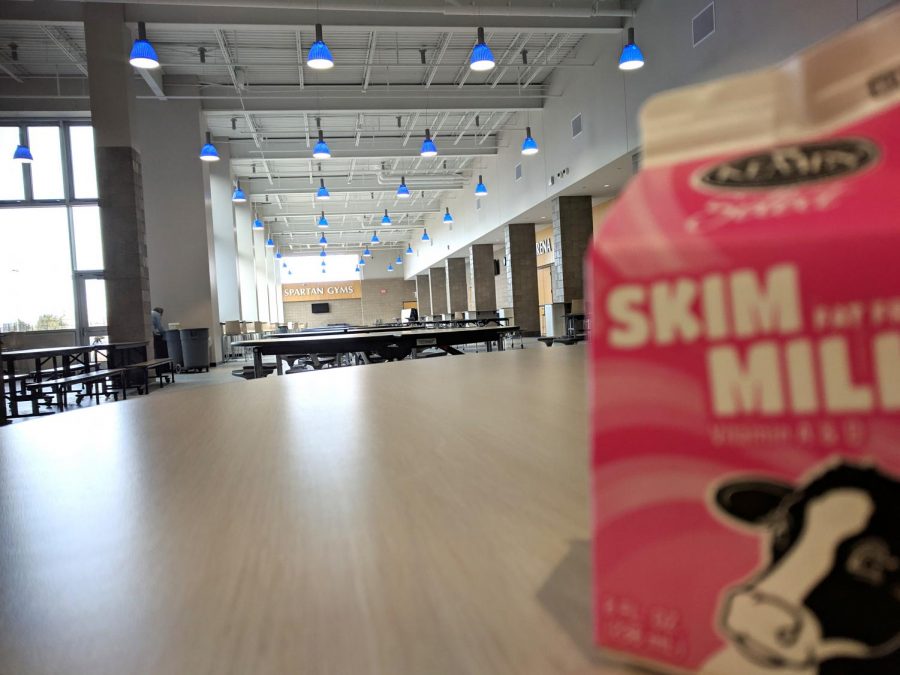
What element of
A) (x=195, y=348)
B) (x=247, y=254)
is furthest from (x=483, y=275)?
(x=195, y=348)

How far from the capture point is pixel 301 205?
69.5 feet

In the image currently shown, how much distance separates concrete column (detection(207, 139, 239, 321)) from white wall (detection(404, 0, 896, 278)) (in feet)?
22.6

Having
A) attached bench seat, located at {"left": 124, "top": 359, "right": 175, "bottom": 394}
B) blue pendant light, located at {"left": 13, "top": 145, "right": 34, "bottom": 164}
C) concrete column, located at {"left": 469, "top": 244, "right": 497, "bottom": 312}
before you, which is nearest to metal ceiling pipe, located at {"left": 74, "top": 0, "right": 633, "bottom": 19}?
blue pendant light, located at {"left": 13, "top": 145, "right": 34, "bottom": 164}

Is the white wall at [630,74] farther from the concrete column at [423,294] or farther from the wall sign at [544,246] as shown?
the concrete column at [423,294]

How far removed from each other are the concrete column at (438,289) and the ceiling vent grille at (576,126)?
53.7ft

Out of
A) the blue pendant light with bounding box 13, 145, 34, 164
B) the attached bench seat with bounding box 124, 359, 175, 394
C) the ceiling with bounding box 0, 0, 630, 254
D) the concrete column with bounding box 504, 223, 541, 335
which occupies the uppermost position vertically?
the ceiling with bounding box 0, 0, 630, 254

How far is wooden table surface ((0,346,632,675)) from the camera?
8.0 inches

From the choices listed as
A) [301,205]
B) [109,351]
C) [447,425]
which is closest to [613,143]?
[109,351]

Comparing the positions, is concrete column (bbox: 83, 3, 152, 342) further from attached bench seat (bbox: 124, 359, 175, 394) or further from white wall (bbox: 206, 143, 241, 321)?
white wall (bbox: 206, 143, 241, 321)

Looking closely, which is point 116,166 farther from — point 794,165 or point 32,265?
point 794,165

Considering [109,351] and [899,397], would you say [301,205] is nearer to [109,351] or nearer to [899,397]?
[109,351]

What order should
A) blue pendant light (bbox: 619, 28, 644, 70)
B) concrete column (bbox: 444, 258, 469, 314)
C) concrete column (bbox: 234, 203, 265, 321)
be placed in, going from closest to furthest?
1. blue pendant light (bbox: 619, 28, 644, 70)
2. concrete column (bbox: 234, 203, 265, 321)
3. concrete column (bbox: 444, 258, 469, 314)

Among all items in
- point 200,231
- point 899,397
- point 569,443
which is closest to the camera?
point 899,397

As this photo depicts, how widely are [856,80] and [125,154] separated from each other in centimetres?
926
